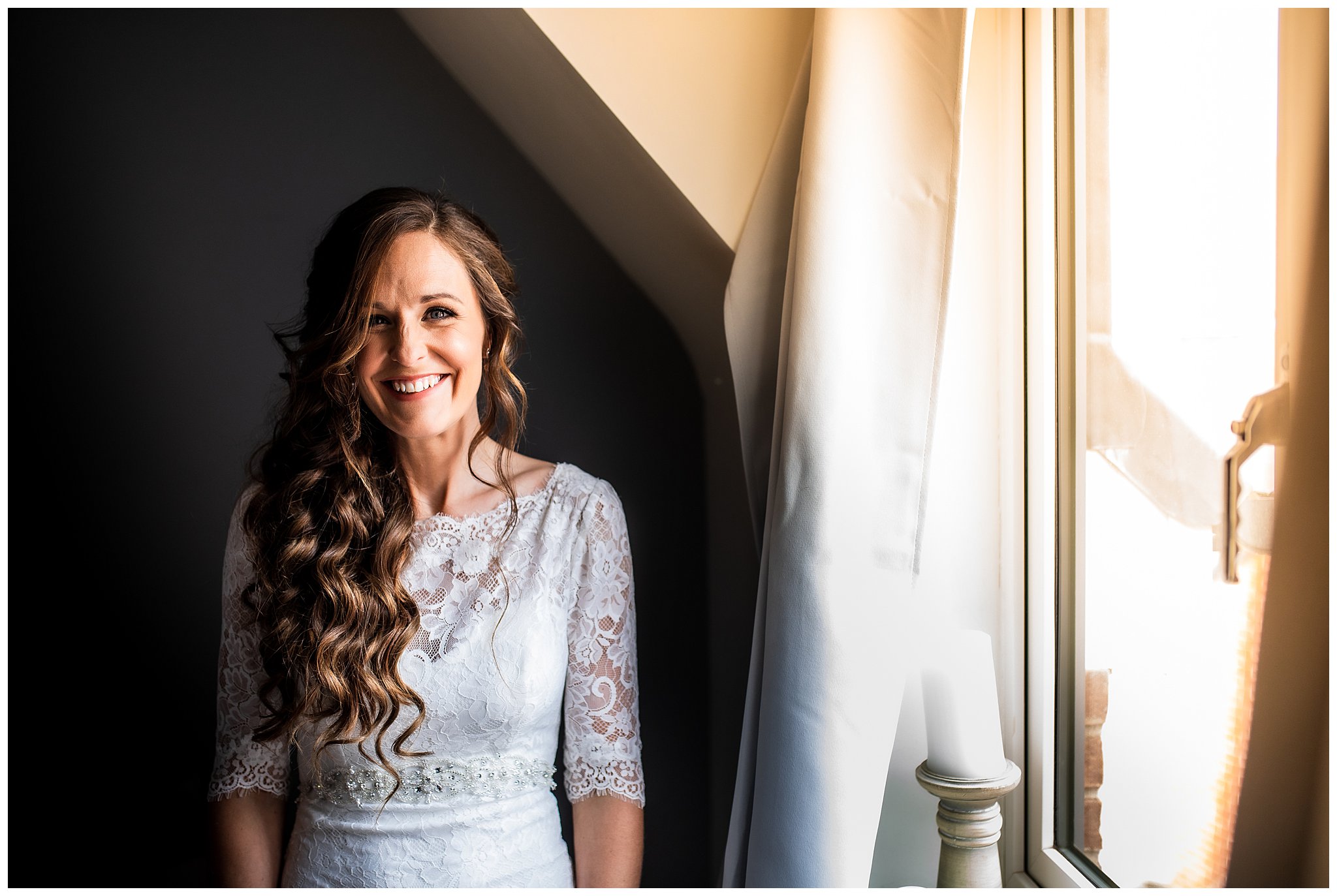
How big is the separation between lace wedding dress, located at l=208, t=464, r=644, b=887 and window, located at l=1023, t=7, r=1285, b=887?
542 millimetres

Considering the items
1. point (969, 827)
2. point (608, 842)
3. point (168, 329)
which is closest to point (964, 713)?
point (969, 827)

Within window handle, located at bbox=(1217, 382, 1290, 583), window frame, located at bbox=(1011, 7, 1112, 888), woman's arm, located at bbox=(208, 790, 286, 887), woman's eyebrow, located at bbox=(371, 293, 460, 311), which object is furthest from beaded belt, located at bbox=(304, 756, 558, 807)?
window handle, located at bbox=(1217, 382, 1290, 583)

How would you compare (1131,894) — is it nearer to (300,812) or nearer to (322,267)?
(300,812)

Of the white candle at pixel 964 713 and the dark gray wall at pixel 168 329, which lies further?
the dark gray wall at pixel 168 329

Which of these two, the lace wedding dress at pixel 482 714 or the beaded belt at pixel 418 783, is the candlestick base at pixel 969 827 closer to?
the lace wedding dress at pixel 482 714

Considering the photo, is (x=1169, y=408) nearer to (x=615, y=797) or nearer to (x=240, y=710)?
(x=615, y=797)

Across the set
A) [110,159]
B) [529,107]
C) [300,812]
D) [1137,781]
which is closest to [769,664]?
[1137,781]

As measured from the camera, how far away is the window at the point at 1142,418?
65cm

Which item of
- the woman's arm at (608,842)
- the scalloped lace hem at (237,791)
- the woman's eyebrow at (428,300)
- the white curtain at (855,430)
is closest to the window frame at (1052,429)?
the white curtain at (855,430)

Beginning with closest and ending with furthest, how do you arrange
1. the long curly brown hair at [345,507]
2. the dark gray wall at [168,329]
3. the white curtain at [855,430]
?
the white curtain at [855,430] → the long curly brown hair at [345,507] → the dark gray wall at [168,329]

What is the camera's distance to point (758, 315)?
0.98 metres

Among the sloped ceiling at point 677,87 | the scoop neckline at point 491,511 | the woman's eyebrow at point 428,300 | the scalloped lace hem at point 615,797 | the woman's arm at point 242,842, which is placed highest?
the sloped ceiling at point 677,87

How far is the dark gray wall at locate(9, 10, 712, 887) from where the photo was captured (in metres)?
1.23

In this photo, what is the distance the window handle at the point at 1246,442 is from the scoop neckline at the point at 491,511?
74 centimetres
